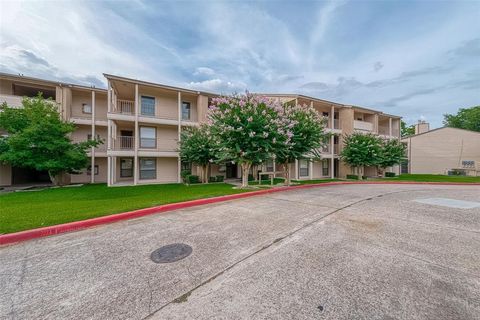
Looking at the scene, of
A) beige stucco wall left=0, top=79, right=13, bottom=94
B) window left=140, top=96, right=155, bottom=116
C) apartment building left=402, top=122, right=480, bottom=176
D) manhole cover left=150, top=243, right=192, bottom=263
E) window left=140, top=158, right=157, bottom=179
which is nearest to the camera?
manhole cover left=150, top=243, right=192, bottom=263

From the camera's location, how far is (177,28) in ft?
43.2

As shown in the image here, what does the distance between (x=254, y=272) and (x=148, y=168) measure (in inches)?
585

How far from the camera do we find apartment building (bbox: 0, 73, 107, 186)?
14.4 meters

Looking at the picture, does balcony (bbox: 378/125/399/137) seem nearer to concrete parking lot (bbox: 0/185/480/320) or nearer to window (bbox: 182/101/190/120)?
concrete parking lot (bbox: 0/185/480/320)

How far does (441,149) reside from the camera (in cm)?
2498

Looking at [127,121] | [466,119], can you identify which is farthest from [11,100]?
[466,119]

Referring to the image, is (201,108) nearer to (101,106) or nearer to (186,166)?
(186,166)

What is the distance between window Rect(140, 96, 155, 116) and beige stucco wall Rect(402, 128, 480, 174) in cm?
3415

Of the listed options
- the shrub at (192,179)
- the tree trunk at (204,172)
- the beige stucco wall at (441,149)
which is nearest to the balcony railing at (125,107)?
the shrub at (192,179)

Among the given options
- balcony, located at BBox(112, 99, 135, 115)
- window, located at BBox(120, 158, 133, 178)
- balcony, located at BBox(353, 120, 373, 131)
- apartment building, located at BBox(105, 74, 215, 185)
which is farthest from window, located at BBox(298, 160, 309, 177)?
balcony, located at BBox(112, 99, 135, 115)

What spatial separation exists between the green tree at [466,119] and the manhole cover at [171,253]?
188ft

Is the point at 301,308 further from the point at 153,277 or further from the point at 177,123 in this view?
the point at 177,123

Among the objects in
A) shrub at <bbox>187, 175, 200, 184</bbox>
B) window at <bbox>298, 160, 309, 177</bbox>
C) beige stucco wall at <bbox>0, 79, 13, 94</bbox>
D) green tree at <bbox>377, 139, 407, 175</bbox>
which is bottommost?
shrub at <bbox>187, 175, 200, 184</bbox>

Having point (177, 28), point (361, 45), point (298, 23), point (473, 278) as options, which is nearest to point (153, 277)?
point (473, 278)
